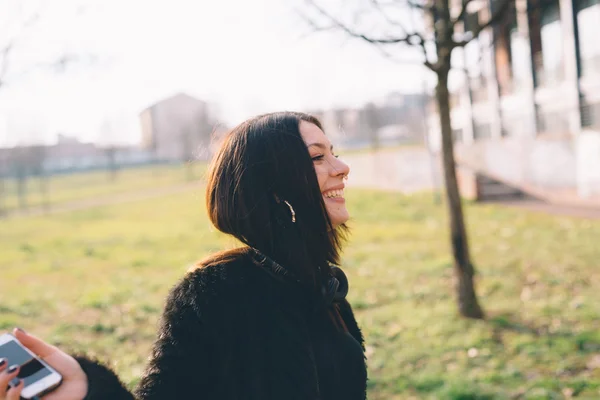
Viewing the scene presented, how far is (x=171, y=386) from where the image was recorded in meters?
1.73

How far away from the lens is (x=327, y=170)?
2.06 metres

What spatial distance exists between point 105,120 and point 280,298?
7819cm

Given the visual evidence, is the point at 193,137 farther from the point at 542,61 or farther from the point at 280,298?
the point at 280,298

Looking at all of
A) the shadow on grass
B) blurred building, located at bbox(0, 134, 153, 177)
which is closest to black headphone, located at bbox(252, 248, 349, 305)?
the shadow on grass

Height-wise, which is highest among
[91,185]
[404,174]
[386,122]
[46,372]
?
[386,122]

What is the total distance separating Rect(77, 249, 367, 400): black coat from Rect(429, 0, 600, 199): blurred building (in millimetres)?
13900

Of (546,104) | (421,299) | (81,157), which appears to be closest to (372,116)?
(546,104)

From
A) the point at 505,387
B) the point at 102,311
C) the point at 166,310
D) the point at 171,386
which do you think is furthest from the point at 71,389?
the point at 102,311

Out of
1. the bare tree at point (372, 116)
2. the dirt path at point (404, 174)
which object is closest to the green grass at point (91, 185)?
the dirt path at point (404, 174)

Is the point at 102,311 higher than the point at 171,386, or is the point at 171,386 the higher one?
the point at 171,386

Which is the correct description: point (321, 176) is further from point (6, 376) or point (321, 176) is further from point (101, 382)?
point (6, 376)

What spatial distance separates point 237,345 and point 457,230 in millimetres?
5262

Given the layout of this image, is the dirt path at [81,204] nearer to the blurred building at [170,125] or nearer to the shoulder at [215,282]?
the blurred building at [170,125]

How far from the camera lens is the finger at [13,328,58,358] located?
144cm
